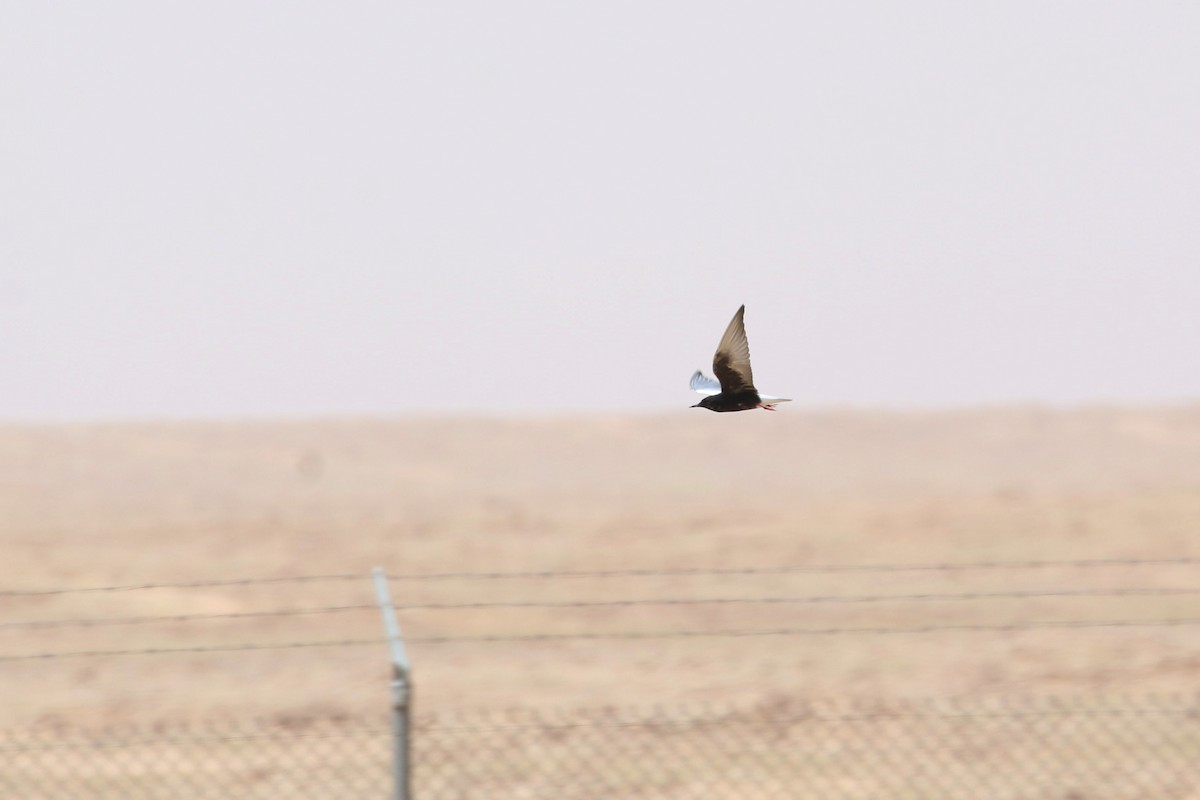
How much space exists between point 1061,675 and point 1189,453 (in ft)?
131

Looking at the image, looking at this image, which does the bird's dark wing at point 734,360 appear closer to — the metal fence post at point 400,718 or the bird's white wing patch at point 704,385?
the bird's white wing patch at point 704,385

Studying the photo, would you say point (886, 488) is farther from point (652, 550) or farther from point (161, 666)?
point (161, 666)

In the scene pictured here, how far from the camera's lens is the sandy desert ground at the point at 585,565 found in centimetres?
1239

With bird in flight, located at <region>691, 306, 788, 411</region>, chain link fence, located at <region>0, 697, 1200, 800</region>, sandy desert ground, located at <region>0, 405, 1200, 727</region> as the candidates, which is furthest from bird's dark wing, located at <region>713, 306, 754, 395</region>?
chain link fence, located at <region>0, 697, 1200, 800</region>

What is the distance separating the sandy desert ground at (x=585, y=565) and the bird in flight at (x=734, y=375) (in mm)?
2926

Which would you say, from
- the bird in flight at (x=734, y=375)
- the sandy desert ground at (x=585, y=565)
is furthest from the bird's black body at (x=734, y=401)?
the sandy desert ground at (x=585, y=565)

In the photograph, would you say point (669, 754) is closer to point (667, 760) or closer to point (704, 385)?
point (667, 760)

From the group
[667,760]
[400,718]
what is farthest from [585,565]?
[400,718]

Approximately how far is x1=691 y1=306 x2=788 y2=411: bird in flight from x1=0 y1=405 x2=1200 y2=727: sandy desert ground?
2.93m

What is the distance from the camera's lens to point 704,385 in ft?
15.1

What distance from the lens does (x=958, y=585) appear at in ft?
61.3

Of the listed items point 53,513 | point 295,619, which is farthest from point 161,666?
point 53,513

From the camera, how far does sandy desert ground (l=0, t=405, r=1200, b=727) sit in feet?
40.7

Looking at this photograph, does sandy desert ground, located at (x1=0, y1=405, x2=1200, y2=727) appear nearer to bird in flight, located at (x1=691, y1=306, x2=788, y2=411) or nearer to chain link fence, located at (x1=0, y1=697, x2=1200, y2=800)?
chain link fence, located at (x1=0, y1=697, x2=1200, y2=800)
